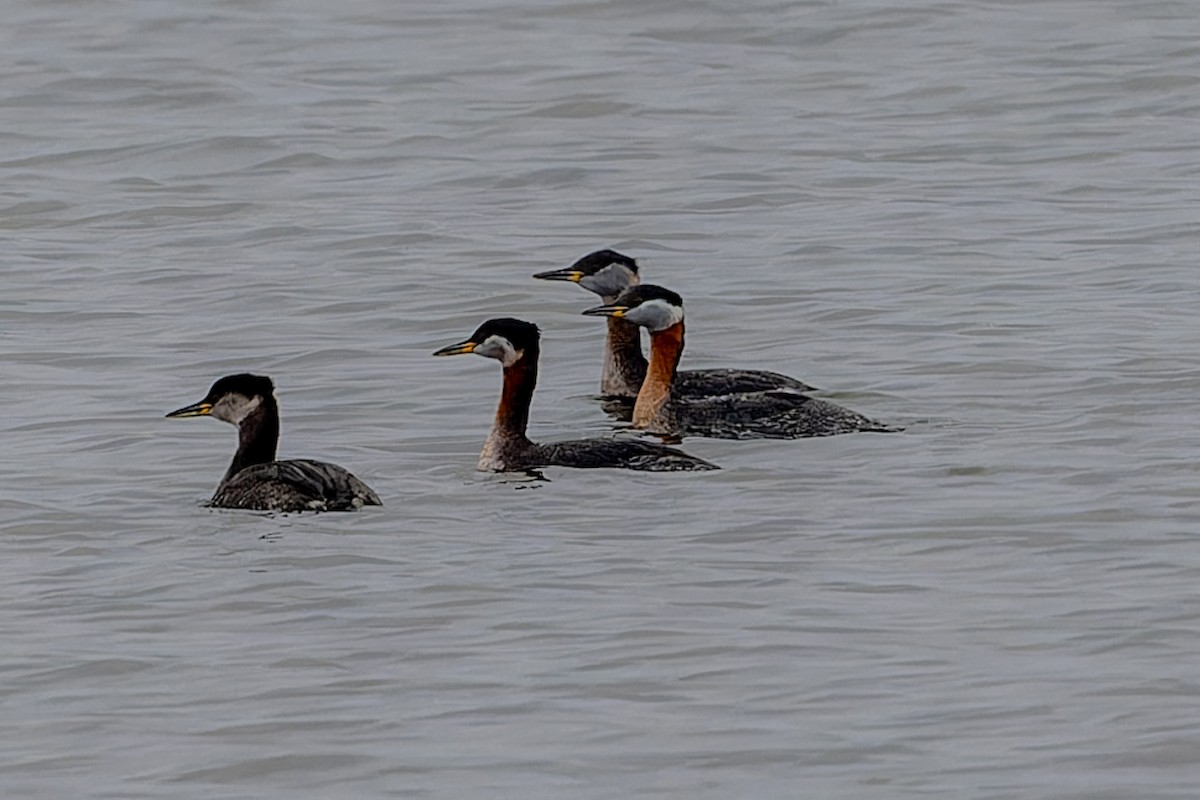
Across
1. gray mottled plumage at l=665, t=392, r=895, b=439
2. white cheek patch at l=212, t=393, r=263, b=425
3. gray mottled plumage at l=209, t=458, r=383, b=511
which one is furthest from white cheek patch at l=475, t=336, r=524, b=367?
gray mottled plumage at l=209, t=458, r=383, b=511

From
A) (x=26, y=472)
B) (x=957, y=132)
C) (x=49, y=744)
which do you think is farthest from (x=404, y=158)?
(x=49, y=744)

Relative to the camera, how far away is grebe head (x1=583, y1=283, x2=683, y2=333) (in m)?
14.1

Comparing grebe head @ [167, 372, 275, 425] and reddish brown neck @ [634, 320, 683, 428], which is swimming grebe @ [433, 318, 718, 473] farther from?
grebe head @ [167, 372, 275, 425]

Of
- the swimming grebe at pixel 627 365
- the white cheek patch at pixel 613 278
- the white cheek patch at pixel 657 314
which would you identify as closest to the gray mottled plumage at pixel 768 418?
the swimming grebe at pixel 627 365

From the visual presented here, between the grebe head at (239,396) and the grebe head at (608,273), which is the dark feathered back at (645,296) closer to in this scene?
the grebe head at (608,273)

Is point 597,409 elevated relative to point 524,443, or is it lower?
lower

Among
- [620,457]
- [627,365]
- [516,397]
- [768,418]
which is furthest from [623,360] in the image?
[620,457]

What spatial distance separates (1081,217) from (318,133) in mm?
6847

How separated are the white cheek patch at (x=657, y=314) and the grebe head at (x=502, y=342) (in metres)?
1.12

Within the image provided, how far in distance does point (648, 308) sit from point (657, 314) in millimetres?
53

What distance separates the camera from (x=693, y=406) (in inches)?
538

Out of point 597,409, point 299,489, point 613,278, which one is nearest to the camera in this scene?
point 299,489

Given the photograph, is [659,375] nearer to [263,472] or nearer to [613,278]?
Result: [613,278]

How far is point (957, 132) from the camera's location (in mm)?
22609
